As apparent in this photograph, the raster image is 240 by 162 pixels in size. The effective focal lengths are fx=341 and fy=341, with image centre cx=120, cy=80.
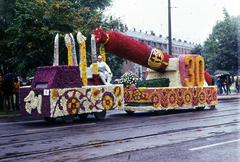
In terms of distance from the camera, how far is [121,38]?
1409cm

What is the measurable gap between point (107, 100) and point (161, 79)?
3.98 metres

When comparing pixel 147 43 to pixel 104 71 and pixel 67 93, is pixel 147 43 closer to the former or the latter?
pixel 104 71

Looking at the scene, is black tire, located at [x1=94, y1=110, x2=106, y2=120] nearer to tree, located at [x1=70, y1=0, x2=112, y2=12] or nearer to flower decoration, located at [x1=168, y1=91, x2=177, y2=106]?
flower decoration, located at [x1=168, y1=91, x2=177, y2=106]

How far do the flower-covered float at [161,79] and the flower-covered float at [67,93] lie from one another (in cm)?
141

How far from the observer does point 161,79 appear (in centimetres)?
1650

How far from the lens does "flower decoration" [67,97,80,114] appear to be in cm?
1212

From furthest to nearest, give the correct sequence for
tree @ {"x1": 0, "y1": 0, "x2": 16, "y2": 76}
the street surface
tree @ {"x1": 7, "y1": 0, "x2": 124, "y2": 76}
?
tree @ {"x1": 0, "y1": 0, "x2": 16, "y2": 76}
tree @ {"x1": 7, "y1": 0, "x2": 124, "y2": 76}
the street surface

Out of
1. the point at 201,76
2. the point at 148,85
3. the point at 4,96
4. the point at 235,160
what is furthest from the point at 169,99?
the point at 235,160

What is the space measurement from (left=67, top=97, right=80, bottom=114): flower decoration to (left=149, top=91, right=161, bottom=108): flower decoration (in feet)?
12.8

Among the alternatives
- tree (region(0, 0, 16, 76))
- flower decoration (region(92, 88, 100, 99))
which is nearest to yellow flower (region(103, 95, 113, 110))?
flower decoration (region(92, 88, 100, 99))

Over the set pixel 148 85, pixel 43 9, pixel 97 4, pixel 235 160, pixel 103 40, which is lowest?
pixel 235 160

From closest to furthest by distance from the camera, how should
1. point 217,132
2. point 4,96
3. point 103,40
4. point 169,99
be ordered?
point 217,132, point 103,40, point 169,99, point 4,96

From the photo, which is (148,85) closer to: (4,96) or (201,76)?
(201,76)

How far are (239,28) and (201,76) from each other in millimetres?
17902
